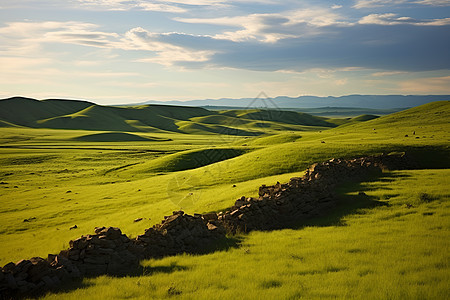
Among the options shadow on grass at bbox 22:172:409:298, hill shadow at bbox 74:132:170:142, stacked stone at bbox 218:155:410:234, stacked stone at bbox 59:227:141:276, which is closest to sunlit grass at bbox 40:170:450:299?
shadow on grass at bbox 22:172:409:298

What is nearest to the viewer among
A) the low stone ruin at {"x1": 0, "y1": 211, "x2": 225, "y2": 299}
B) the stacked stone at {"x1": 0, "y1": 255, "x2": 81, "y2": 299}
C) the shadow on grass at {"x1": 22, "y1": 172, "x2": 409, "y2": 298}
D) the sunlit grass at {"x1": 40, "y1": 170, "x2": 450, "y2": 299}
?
the sunlit grass at {"x1": 40, "y1": 170, "x2": 450, "y2": 299}

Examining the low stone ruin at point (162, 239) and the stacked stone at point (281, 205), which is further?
the stacked stone at point (281, 205)

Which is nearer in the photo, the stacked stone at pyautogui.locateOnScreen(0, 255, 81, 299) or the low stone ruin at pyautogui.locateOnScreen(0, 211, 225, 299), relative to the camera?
the stacked stone at pyautogui.locateOnScreen(0, 255, 81, 299)

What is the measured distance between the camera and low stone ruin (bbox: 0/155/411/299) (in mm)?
12516

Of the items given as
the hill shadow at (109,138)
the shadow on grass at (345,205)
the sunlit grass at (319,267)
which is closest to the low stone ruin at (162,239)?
the shadow on grass at (345,205)

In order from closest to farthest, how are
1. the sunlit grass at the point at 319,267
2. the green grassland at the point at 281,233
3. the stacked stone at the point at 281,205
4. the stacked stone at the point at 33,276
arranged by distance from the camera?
the sunlit grass at the point at 319,267 → the green grassland at the point at 281,233 → the stacked stone at the point at 33,276 → the stacked stone at the point at 281,205

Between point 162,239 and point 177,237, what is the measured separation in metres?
0.82

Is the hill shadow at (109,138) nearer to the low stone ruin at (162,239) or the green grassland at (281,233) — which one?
the green grassland at (281,233)

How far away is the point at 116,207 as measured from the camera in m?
36.6

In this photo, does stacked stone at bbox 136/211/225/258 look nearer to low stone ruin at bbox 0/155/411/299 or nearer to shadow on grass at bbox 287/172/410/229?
low stone ruin at bbox 0/155/411/299

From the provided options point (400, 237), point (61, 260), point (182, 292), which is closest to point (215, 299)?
point (182, 292)

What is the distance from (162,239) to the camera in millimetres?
17359

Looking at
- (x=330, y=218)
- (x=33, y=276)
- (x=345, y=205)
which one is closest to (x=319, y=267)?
(x=330, y=218)

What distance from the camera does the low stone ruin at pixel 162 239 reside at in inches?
493
